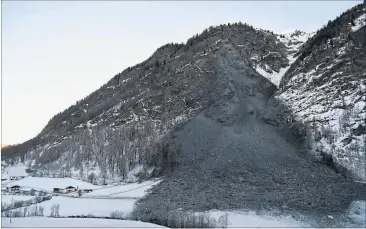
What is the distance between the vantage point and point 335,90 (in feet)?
197

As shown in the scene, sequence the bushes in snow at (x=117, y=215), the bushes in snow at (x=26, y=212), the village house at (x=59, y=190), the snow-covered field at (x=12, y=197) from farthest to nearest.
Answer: the village house at (x=59, y=190) → the snow-covered field at (x=12, y=197) → the bushes in snow at (x=117, y=215) → the bushes in snow at (x=26, y=212)

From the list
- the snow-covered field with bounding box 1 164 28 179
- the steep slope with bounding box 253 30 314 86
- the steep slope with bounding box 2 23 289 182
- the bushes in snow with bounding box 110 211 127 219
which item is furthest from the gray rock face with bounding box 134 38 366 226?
the snow-covered field with bounding box 1 164 28 179

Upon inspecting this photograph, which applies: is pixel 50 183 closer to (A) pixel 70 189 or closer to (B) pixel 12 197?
(A) pixel 70 189

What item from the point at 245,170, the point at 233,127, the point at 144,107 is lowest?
the point at 245,170

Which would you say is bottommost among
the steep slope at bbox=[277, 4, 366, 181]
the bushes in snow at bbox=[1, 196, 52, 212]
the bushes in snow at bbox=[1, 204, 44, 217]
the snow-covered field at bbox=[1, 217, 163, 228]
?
the snow-covered field at bbox=[1, 217, 163, 228]

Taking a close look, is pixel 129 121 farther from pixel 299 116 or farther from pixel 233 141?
pixel 299 116

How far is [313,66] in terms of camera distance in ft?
231

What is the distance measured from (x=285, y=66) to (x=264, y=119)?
24.0m

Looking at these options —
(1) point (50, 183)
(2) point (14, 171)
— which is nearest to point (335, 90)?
(1) point (50, 183)

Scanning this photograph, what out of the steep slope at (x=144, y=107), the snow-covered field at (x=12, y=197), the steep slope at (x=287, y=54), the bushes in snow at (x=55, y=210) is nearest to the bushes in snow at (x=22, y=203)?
the snow-covered field at (x=12, y=197)

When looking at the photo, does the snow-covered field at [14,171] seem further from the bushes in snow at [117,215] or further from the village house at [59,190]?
the bushes in snow at [117,215]

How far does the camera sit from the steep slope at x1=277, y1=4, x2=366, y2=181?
50594 mm

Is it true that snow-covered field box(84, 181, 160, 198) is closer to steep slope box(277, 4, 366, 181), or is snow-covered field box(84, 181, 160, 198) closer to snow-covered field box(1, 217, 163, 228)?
snow-covered field box(1, 217, 163, 228)

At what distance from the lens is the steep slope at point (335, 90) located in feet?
166
